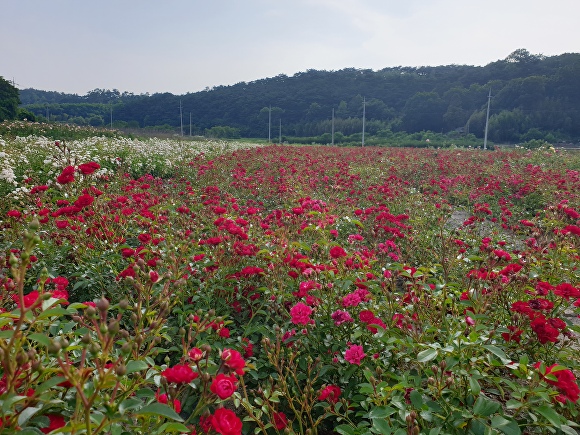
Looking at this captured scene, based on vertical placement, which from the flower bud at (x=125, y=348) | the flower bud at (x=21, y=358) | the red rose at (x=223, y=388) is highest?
the flower bud at (x=125, y=348)

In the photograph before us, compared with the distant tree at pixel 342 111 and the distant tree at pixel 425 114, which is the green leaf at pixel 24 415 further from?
the distant tree at pixel 342 111

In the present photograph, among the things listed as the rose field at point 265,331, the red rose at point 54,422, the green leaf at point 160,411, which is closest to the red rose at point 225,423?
the rose field at point 265,331

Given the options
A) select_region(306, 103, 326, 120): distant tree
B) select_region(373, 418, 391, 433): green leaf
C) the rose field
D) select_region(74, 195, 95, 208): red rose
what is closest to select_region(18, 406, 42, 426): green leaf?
the rose field

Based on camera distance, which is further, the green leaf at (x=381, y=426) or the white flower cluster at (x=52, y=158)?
the white flower cluster at (x=52, y=158)

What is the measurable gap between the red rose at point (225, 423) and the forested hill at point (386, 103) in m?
43.5

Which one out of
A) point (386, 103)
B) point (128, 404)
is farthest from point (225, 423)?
point (386, 103)

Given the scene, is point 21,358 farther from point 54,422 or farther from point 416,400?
point 416,400

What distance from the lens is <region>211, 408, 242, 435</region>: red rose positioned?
92 centimetres

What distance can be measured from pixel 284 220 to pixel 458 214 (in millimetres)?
6078

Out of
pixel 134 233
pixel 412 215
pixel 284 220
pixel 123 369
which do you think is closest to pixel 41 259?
pixel 134 233

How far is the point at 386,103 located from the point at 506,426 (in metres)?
68.6

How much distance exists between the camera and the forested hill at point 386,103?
137 ft

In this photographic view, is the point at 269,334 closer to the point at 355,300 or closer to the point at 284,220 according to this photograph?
the point at 355,300

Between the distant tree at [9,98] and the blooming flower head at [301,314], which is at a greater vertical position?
the distant tree at [9,98]
